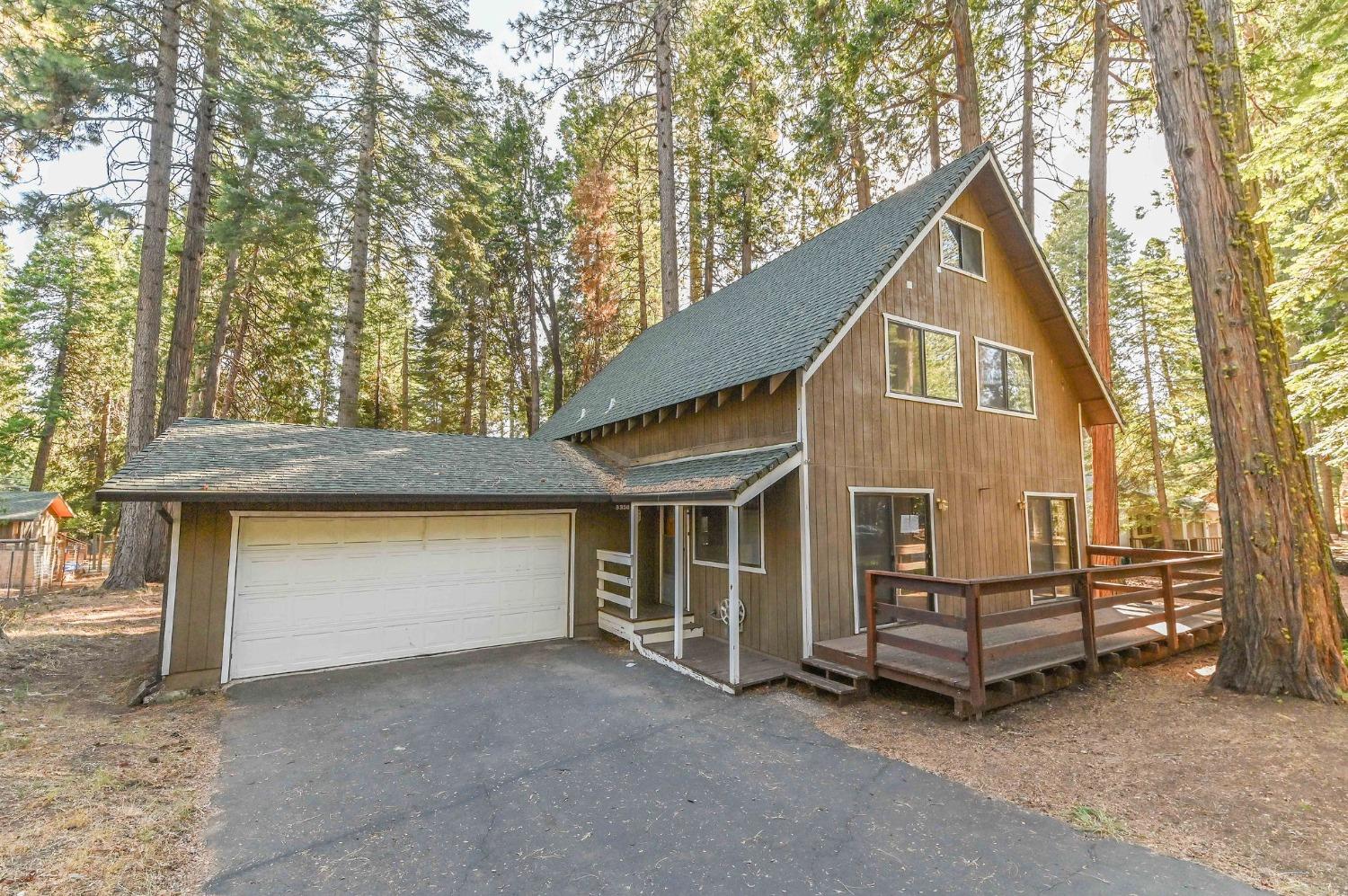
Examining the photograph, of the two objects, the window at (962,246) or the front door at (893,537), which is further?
the window at (962,246)

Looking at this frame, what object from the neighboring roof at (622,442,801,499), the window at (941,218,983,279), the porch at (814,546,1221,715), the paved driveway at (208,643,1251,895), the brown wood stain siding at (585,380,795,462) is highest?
the window at (941,218,983,279)

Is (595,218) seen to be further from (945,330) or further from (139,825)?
(139,825)

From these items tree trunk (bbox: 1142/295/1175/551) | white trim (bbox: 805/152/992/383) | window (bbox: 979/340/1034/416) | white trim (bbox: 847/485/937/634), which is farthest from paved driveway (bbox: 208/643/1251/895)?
tree trunk (bbox: 1142/295/1175/551)

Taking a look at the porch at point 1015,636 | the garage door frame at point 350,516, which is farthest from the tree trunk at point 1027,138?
the garage door frame at point 350,516

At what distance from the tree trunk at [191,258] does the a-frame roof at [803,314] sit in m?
7.91

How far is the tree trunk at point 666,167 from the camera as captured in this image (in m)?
15.0

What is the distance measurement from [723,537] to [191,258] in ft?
42.4

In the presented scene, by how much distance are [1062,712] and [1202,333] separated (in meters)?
3.98

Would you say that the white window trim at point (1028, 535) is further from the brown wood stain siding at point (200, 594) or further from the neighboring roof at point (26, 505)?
the neighboring roof at point (26, 505)

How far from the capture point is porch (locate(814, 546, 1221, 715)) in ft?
17.4

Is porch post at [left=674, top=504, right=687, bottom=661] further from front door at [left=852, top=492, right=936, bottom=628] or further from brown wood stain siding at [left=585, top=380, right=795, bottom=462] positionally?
front door at [left=852, top=492, right=936, bottom=628]

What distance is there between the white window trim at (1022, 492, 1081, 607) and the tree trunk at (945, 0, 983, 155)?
6748mm

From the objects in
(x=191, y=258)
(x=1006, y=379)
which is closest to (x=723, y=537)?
(x=1006, y=379)

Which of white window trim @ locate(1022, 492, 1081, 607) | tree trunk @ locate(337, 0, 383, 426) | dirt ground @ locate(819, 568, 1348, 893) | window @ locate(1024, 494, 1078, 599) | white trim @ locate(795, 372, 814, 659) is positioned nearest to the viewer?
dirt ground @ locate(819, 568, 1348, 893)
